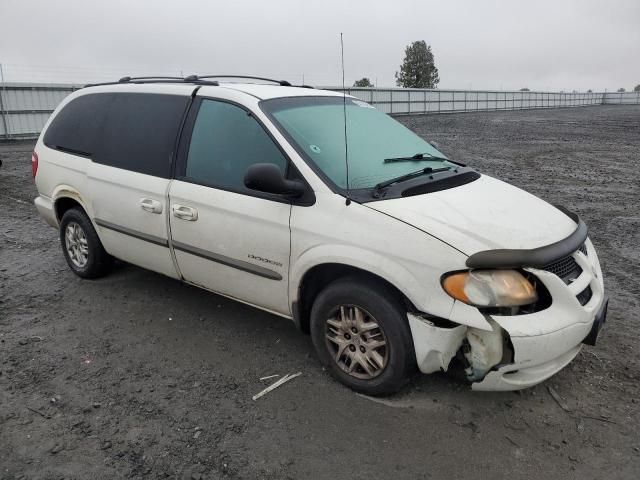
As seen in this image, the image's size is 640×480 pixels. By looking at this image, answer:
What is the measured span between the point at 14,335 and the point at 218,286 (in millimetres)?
1569

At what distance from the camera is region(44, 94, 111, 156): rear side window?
4441mm

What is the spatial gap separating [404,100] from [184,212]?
32904 mm

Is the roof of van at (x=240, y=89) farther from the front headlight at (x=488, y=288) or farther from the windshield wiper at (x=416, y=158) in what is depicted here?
the front headlight at (x=488, y=288)

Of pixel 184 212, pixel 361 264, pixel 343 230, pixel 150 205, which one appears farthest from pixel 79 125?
pixel 361 264

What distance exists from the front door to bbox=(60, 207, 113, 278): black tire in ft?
3.98

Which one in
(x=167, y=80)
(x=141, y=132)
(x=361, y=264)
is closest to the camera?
(x=361, y=264)

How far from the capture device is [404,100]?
34.6 metres

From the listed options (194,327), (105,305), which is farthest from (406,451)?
(105,305)

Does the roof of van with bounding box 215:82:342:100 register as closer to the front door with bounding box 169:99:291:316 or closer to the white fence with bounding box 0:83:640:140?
the front door with bounding box 169:99:291:316

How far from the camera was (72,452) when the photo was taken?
2613 millimetres

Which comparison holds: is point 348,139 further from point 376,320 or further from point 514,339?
point 514,339

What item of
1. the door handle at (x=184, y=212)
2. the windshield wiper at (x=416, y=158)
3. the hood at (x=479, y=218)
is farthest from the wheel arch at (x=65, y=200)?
the hood at (x=479, y=218)

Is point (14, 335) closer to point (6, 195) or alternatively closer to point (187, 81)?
point (187, 81)

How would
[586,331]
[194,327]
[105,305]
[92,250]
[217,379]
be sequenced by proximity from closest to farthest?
[586,331]
[217,379]
[194,327]
[105,305]
[92,250]
